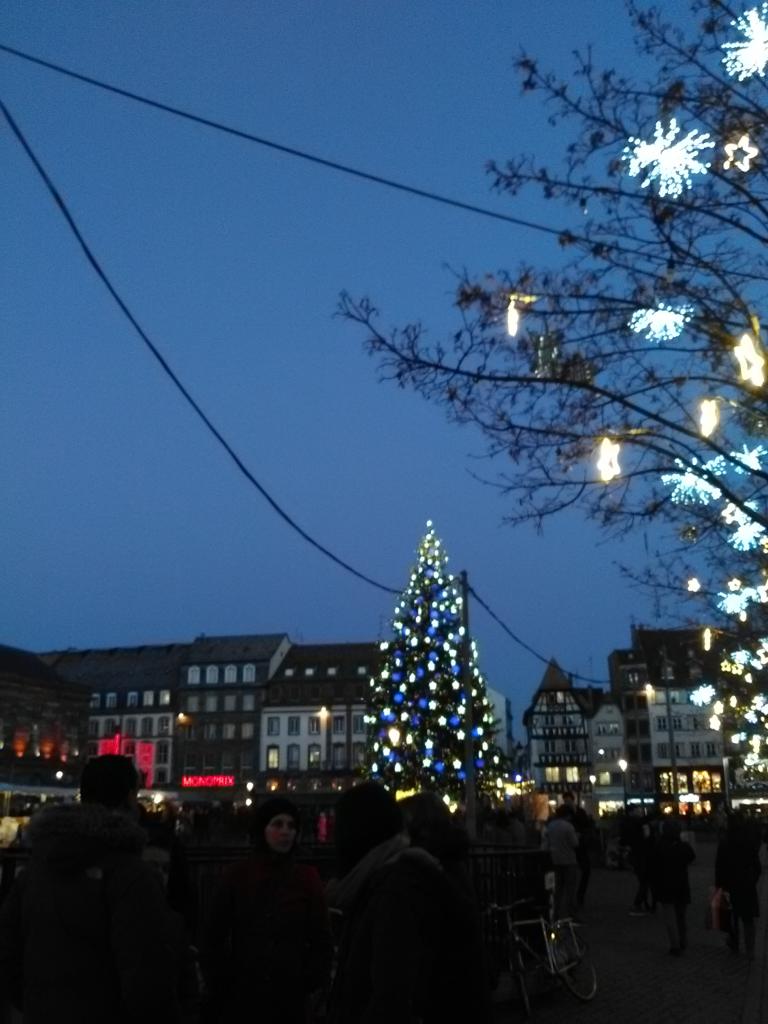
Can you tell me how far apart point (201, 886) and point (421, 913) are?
7.30m

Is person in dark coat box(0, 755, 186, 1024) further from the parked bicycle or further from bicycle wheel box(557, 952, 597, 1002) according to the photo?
bicycle wheel box(557, 952, 597, 1002)

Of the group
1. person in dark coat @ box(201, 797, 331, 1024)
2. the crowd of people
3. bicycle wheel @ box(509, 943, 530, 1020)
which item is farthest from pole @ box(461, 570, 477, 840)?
the crowd of people

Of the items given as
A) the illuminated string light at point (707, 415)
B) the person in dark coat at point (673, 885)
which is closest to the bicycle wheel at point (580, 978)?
the person in dark coat at point (673, 885)

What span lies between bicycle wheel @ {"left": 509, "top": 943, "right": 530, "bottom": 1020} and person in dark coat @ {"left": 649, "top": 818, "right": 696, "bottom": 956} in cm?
414

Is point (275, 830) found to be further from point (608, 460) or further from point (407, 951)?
point (608, 460)

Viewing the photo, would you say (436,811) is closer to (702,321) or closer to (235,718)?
(702,321)

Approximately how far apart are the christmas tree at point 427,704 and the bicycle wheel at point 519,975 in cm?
2622

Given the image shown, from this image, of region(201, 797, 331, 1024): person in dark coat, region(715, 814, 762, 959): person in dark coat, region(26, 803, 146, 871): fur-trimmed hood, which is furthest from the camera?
region(715, 814, 762, 959): person in dark coat

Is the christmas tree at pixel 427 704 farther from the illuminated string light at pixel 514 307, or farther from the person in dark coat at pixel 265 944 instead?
the person in dark coat at pixel 265 944

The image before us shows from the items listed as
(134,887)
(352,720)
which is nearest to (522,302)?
(134,887)

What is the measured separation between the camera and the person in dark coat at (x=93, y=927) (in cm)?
338

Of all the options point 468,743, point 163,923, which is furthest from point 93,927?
point 468,743

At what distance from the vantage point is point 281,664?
98.5 meters

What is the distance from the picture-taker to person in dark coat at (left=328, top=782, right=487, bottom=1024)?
327 cm
